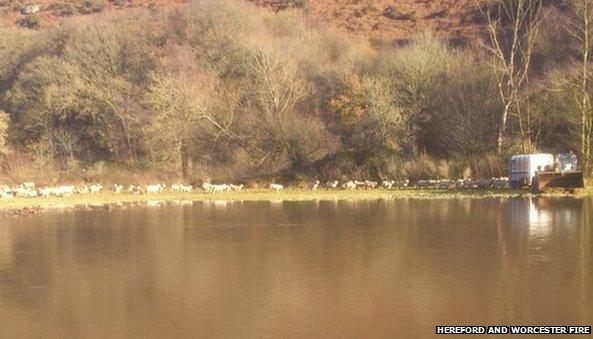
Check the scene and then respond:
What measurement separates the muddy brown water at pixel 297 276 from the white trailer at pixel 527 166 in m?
11.1

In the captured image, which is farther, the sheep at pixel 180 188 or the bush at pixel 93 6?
the bush at pixel 93 6

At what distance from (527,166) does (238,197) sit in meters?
15.9

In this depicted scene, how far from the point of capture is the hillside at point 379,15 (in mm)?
84312

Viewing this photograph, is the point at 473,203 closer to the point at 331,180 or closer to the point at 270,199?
the point at 270,199

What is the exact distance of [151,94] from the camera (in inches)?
2318

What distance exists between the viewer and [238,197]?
1624 inches

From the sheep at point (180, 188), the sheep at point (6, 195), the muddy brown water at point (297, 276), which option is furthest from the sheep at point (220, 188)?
the muddy brown water at point (297, 276)

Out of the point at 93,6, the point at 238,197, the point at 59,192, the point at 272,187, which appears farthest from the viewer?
the point at 93,6

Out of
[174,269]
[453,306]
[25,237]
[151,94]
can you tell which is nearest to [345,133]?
[151,94]

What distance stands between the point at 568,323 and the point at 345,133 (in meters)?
44.1

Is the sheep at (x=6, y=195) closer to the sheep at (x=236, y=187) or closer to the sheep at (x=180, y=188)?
the sheep at (x=180, y=188)

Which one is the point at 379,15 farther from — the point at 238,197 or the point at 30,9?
the point at 238,197

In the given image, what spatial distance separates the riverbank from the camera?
123ft

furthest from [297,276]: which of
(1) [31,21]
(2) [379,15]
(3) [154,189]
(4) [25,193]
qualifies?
(1) [31,21]
